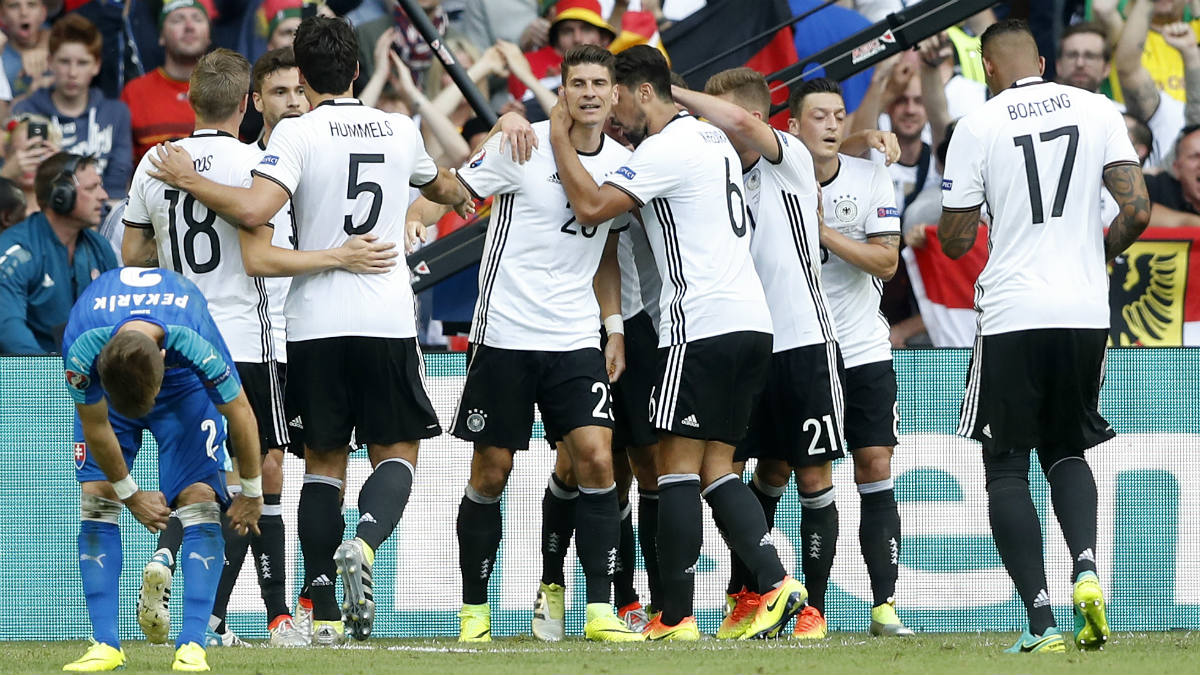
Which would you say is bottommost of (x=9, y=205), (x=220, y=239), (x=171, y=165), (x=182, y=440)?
(x=182, y=440)

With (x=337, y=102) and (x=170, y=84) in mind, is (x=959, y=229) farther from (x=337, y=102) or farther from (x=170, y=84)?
(x=170, y=84)

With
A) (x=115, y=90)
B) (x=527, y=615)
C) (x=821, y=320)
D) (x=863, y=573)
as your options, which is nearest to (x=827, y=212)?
(x=821, y=320)

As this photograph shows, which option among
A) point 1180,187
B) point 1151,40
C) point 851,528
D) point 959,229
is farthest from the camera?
point 1151,40

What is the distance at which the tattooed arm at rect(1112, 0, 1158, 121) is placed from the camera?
11047 millimetres

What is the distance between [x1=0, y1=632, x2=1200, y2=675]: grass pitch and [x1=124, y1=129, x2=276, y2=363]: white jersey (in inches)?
54.8

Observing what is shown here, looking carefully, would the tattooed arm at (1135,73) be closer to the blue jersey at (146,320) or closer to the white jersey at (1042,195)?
the white jersey at (1042,195)

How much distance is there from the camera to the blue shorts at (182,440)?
19.4 ft

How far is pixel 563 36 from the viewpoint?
35.7 ft

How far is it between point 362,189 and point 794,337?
1.99m

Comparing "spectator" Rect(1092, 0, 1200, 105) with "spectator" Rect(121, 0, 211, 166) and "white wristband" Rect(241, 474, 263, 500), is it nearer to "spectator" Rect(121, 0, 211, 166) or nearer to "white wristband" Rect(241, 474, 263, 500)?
"spectator" Rect(121, 0, 211, 166)

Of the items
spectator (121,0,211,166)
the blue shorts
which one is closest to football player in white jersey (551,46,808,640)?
the blue shorts

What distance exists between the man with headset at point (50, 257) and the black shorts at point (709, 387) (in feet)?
12.2

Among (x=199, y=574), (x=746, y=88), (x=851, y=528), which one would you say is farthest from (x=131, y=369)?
(x=851, y=528)

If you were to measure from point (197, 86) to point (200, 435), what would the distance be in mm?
1978
